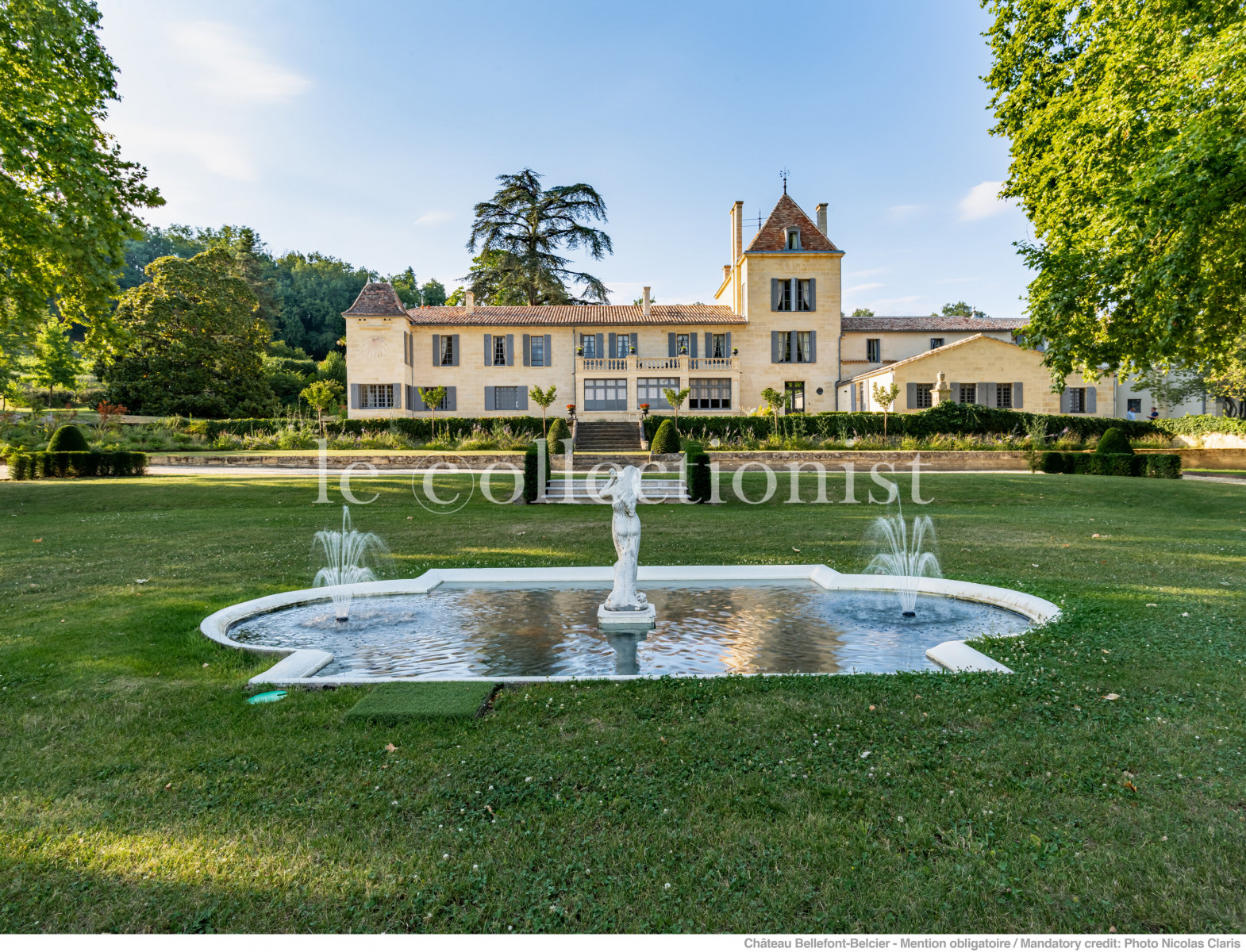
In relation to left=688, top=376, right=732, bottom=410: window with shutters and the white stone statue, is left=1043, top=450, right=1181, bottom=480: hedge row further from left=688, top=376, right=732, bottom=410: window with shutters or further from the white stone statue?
the white stone statue

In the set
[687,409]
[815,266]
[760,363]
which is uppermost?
[815,266]

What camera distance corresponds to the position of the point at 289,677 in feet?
15.7

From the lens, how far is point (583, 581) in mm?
8422

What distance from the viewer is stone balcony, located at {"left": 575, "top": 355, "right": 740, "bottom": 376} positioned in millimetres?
35375

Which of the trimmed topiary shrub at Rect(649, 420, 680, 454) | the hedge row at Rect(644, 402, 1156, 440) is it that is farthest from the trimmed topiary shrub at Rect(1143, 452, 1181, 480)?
the trimmed topiary shrub at Rect(649, 420, 680, 454)

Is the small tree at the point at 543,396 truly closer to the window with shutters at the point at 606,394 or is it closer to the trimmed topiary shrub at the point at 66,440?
the window with shutters at the point at 606,394

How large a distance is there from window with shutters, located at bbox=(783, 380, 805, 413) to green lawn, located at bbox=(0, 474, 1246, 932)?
102 feet

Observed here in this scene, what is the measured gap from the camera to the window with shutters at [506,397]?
36375mm

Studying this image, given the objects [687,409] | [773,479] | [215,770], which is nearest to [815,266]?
[687,409]

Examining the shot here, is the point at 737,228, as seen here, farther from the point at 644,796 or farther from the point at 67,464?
the point at 644,796

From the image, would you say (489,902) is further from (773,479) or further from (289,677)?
(773,479)

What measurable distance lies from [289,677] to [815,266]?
3596 centimetres

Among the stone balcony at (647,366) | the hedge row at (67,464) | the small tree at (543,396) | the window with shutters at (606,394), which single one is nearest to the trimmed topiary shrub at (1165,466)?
the stone balcony at (647,366)

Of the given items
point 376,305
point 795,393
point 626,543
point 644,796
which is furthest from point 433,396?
point 644,796
